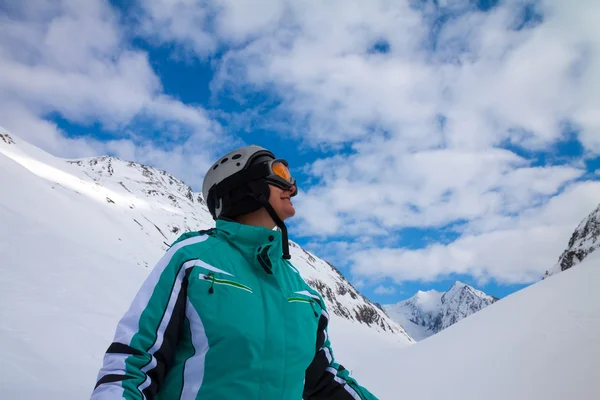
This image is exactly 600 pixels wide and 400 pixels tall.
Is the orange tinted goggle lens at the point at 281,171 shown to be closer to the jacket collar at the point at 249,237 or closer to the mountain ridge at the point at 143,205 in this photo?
the jacket collar at the point at 249,237

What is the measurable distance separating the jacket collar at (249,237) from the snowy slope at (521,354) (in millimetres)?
7982

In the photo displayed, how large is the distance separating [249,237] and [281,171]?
700 millimetres

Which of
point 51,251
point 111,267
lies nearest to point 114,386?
point 51,251

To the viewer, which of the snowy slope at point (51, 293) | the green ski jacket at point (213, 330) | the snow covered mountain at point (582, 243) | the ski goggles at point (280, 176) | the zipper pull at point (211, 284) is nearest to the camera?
the green ski jacket at point (213, 330)

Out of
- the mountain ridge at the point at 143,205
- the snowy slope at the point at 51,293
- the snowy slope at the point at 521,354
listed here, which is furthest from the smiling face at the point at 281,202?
the mountain ridge at the point at 143,205

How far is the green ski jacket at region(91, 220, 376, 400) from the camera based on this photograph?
1.78 meters

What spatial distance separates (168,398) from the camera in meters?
1.87

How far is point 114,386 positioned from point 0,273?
11695 mm

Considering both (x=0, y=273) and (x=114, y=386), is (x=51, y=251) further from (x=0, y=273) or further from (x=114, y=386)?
(x=114, y=386)

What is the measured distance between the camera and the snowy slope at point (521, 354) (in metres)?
8.19

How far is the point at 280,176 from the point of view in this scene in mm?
2793

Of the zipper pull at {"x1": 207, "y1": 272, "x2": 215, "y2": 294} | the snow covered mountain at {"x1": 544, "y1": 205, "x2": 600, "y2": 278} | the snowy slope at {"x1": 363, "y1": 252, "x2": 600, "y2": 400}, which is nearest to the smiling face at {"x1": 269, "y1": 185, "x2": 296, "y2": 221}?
the zipper pull at {"x1": 207, "y1": 272, "x2": 215, "y2": 294}

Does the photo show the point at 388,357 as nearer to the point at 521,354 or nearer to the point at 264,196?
the point at 521,354

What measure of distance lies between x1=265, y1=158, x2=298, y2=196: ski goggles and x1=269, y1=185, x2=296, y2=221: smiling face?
0.04 m
